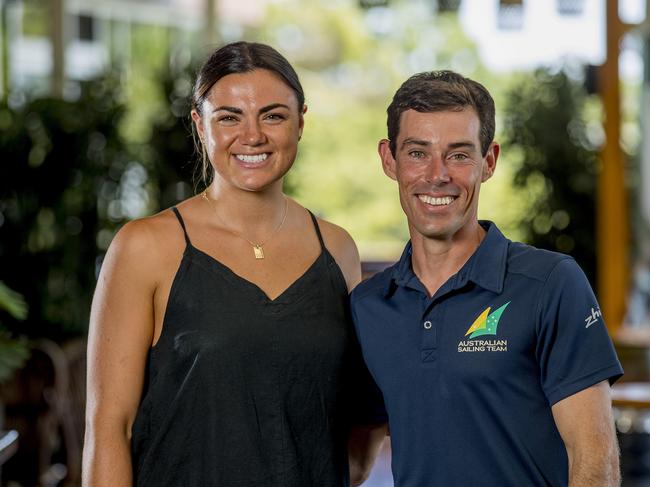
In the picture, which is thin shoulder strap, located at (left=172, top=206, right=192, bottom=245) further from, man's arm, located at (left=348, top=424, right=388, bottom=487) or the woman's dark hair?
man's arm, located at (left=348, top=424, right=388, bottom=487)

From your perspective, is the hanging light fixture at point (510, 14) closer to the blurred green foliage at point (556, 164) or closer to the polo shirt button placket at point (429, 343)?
the blurred green foliage at point (556, 164)

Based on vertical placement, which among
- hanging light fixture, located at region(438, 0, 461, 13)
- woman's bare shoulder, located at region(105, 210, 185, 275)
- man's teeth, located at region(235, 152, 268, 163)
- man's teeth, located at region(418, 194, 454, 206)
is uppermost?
hanging light fixture, located at region(438, 0, 461, 13)

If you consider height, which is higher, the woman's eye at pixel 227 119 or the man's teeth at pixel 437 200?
the woman's eye at pixel 227 119

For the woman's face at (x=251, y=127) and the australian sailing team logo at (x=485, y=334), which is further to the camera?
the woman's face at (x=251, y=127)

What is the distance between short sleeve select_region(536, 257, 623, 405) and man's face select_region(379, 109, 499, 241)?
245 millimetres

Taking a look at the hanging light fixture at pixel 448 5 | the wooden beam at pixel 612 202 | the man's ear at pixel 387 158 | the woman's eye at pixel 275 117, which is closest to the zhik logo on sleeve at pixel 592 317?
the man's ear at pixel 387 158

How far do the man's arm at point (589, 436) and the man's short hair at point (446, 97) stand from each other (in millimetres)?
510

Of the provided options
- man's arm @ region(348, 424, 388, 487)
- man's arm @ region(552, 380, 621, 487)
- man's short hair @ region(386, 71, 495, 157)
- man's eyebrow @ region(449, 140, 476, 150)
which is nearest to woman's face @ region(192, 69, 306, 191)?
man's short hair @ region(386, 71, 495, 157)

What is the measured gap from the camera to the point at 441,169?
2092 mm

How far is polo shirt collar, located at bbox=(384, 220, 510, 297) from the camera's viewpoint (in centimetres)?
203

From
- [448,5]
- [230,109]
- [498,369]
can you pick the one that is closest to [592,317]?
[498,369]

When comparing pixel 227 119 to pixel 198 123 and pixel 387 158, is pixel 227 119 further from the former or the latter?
pixel 387 158

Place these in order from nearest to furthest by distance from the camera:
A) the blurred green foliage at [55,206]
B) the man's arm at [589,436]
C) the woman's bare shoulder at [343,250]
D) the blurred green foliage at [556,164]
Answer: the man's arm at [589,436], the woman's bare shoulder at [343,250], the blurred green foliage at [55,206], the blurred green foliage at [556,164]

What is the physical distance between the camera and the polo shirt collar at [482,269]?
2.03m
